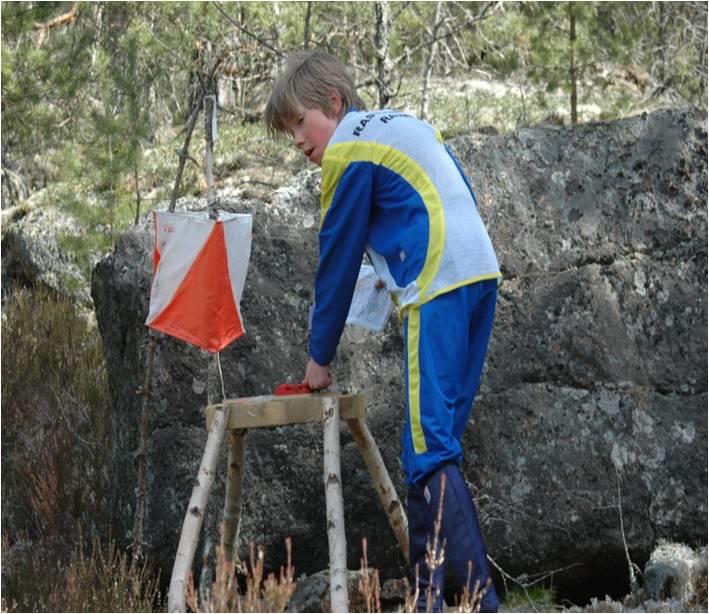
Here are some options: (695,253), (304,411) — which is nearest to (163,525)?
(304,411)

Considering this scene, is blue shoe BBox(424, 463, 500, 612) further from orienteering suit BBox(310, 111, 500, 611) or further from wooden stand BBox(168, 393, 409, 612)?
wooden stand BBox(168, 393, 409, 612)

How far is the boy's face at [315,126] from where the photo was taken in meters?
3.68

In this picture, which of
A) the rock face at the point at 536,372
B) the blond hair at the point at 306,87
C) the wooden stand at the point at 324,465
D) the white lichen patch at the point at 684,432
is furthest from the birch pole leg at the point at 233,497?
the white lichen patch at the point at 684,432

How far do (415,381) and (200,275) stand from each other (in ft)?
3.02

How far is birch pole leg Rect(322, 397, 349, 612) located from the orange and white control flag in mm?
644

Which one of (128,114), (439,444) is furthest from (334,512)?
(128,114)

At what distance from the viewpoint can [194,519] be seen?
11.4ft

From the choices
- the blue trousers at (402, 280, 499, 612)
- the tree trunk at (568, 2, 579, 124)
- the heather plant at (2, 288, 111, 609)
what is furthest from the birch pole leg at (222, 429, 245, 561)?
the tree trunk at (568, 2, 579, 124)

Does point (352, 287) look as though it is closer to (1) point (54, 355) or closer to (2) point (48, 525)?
(2) point (48, 525)

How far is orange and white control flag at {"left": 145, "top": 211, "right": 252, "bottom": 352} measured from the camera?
3979 mm

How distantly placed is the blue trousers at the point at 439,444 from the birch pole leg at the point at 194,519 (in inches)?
21.4

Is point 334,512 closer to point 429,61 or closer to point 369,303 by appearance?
point 369,303

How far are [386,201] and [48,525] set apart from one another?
296 cm

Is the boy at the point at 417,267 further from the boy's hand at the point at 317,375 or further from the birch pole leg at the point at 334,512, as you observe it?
the birch pole leg at the point at 334,512
